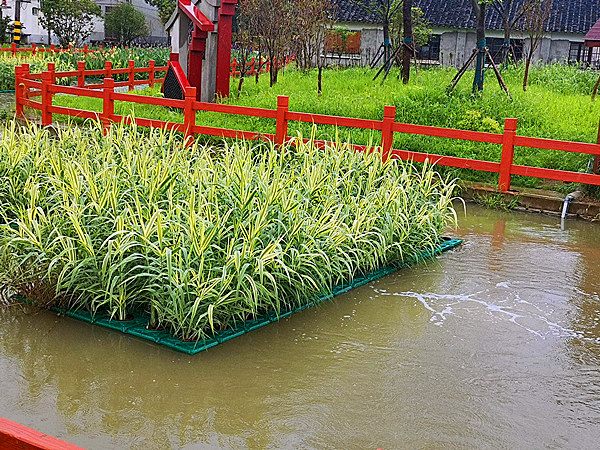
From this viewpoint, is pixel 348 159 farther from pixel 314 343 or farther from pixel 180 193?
pixel 314 343

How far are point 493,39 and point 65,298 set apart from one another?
3243 cm

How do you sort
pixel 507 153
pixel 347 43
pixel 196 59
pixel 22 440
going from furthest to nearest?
pixel 347 43
pixel 196 59
pixel 507 153
pixel 22 440

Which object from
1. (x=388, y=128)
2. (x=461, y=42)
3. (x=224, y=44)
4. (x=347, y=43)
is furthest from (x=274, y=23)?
(x=461, y=42)

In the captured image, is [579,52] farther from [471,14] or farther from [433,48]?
[433,48]

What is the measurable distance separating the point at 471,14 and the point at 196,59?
862 inches

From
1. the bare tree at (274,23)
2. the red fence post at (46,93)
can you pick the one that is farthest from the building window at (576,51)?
the red fence post at (46,93)

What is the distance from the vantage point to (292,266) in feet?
21.1

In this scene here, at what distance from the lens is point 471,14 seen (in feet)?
118

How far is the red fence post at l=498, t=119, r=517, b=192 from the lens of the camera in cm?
1106

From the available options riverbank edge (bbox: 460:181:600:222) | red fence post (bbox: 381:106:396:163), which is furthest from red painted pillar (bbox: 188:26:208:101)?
riverbank edge (bbox: 460:181:600:222)

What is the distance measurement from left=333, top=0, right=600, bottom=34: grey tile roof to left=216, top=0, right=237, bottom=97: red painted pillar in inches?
700

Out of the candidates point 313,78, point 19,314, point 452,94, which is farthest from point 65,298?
point 313,78

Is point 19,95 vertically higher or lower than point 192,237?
higher

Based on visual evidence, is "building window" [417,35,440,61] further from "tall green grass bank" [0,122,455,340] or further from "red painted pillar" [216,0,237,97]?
"tall green grass bank" [0,122,455,340]
